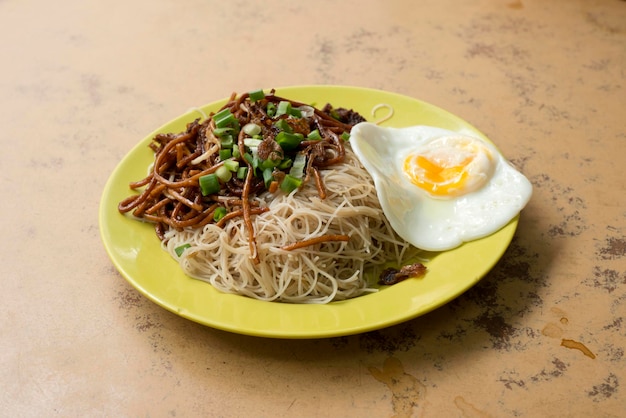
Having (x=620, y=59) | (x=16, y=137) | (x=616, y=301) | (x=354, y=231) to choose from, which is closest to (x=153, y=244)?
(x=354, y=231)

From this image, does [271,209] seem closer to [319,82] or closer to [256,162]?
[256,162]

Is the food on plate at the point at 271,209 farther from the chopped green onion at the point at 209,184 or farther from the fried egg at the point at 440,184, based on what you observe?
the fried egg at the point at 440,184

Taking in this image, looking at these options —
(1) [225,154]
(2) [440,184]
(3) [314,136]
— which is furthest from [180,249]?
(2) [440,184]

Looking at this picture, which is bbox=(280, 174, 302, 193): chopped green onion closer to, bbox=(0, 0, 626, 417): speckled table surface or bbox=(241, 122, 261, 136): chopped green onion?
bbox=(241, 122, 261, 136): chopped green onion

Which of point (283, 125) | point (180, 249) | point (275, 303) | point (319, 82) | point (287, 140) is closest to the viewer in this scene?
point (275, 303)

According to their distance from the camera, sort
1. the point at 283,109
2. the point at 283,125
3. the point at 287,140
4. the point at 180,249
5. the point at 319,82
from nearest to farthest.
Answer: the point at 180,249
the point at 287,140
the point at 283,125
the point at 283,109
the point at 319,82

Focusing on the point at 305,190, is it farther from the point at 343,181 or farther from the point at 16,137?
the point at 16,137
